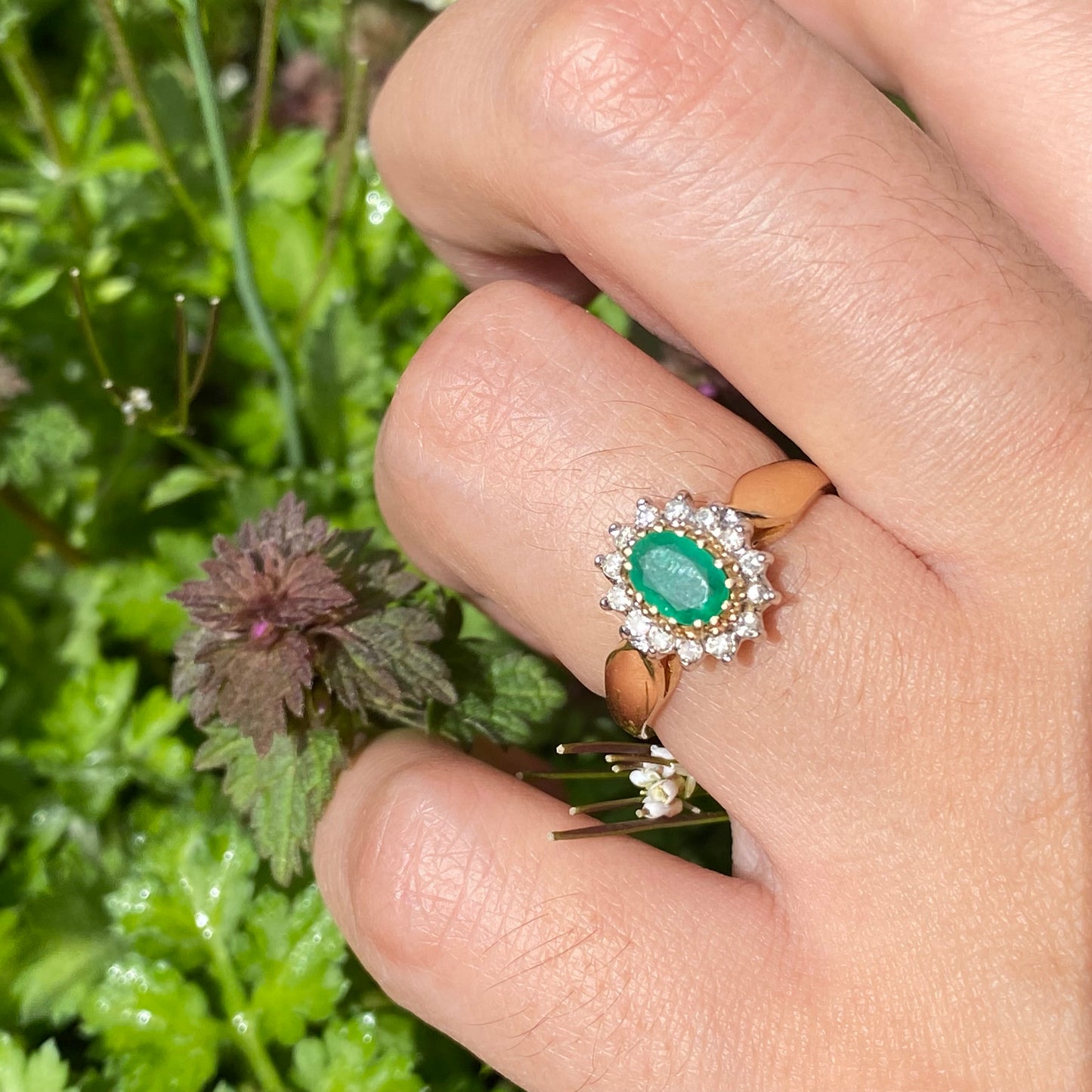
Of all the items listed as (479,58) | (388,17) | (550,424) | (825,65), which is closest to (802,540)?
(550,424)

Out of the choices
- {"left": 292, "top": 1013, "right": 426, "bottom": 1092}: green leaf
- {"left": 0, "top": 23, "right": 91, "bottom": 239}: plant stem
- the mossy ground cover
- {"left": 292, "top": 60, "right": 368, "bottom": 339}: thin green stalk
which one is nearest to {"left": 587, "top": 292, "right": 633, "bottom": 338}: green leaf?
the mossy ground cover

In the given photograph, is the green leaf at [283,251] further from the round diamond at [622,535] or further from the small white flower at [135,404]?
the round diamond at [622,535]

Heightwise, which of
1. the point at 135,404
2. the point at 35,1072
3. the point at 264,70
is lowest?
the point at 35,1072

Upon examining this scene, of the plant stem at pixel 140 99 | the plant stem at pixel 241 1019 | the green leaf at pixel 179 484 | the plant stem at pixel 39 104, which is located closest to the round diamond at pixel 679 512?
the plant stem at pixel 241 1019

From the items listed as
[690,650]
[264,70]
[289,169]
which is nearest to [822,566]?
[690,650]

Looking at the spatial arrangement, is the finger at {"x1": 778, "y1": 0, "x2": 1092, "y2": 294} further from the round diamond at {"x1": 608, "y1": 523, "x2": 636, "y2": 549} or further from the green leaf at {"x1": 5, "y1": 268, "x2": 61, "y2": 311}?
the green leaf at {"x1": 5, "y1": 268, "x2": 61, "y2": 311}

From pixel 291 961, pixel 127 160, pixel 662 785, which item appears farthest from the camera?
pixel 127 160

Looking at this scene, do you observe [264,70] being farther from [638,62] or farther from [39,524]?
[39,524]
